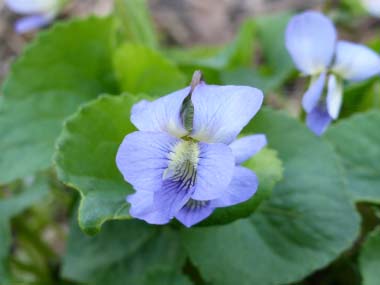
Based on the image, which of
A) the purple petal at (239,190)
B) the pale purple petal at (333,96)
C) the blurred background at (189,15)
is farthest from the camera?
the blurred background at (189,15)

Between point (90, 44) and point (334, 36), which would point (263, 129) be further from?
point (90, 44)

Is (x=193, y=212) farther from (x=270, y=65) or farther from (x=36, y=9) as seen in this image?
(x=270, y=65)

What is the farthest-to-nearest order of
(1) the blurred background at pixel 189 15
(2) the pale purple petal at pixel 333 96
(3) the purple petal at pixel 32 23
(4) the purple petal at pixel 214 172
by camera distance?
(1) the blurred background at pixel 189 15 → (3) the purple petal at pixel 32 23 → (2) the pale purple petal at pixel 333 96 → (4) the purple petal at pixel 214 172

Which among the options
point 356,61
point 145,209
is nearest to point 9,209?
point 145,209

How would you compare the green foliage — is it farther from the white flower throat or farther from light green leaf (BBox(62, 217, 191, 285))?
the white flower throat

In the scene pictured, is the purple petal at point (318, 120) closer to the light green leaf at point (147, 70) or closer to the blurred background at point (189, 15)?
the light green leaf at point (147, 70)

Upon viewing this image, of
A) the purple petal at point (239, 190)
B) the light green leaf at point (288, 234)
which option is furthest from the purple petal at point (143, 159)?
the light green leaf at point (288, 234)

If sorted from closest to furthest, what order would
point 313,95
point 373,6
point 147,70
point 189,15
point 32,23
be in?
point 313,95 → point 147,70 → point 32,23 → point 373,6 → point 189,15

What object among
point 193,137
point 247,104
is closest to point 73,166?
point 193,137
